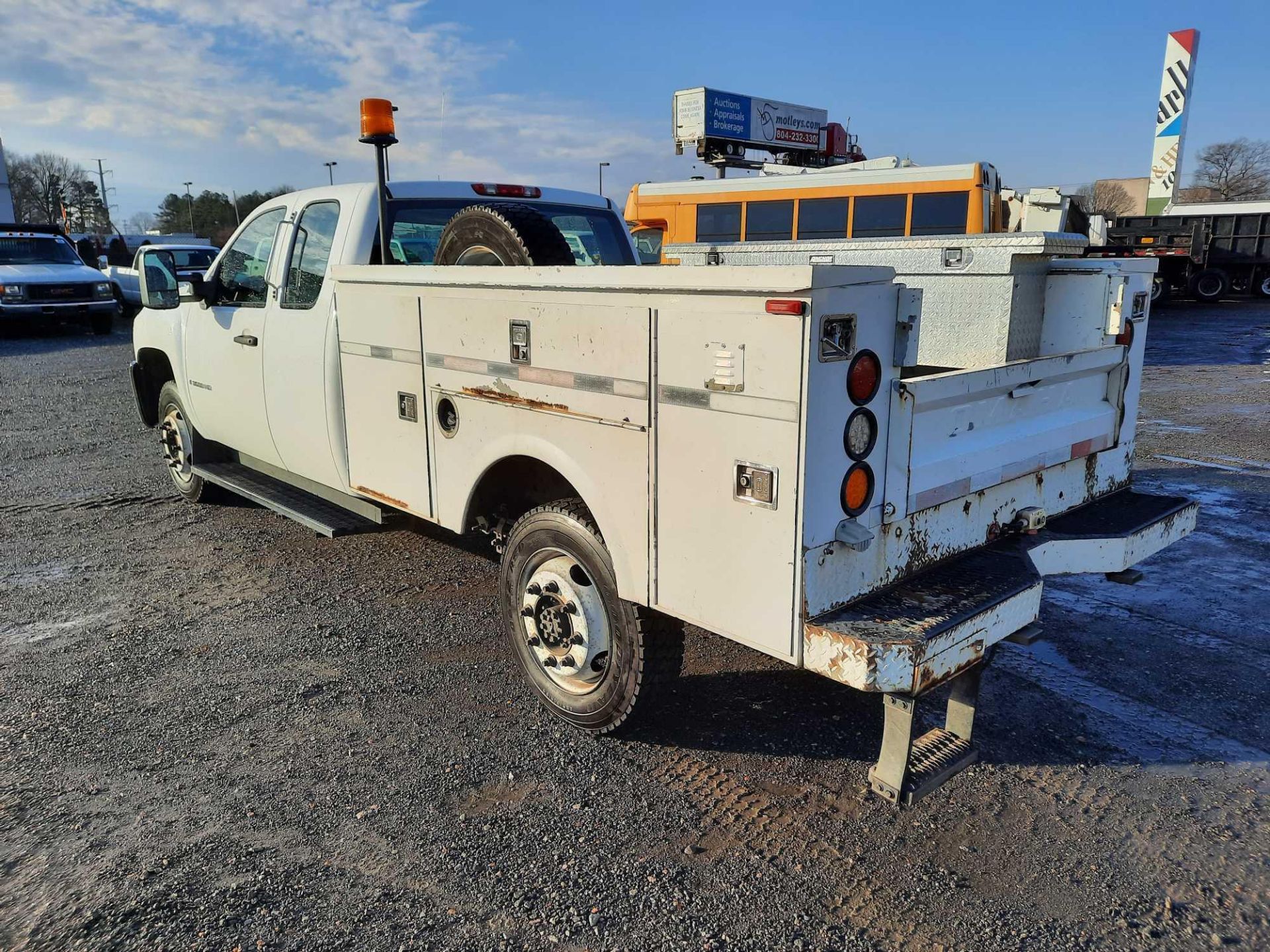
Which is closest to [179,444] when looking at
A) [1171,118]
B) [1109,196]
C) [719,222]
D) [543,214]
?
[543,214]

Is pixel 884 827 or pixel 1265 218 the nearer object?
pixel 884 827

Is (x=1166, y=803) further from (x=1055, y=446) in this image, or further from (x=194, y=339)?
(x=194, y=339)

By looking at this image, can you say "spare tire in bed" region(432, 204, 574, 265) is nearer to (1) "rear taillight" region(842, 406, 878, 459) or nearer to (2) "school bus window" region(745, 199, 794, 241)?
(1) "rear taillight" region(842, 406, 878, 459)

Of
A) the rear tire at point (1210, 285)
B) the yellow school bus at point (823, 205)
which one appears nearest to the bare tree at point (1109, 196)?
the rear tire at point (1210, 285)

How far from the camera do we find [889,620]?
2.74 m

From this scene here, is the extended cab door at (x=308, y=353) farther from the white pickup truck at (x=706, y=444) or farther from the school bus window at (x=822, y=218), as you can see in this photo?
the school bus window at (x=822, y=218)

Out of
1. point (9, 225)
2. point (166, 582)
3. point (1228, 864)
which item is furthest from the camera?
point (9, 225)

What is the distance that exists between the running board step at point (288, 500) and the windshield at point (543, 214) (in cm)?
139

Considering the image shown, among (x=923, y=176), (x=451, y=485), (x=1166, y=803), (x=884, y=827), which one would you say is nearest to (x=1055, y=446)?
(x=1166, y=803)

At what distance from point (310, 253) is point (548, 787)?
3.15 m

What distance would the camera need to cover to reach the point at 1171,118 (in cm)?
3481

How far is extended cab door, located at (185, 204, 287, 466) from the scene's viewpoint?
5.34 m

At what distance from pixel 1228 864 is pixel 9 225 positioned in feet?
75.5

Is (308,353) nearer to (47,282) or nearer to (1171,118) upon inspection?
(47,282)
